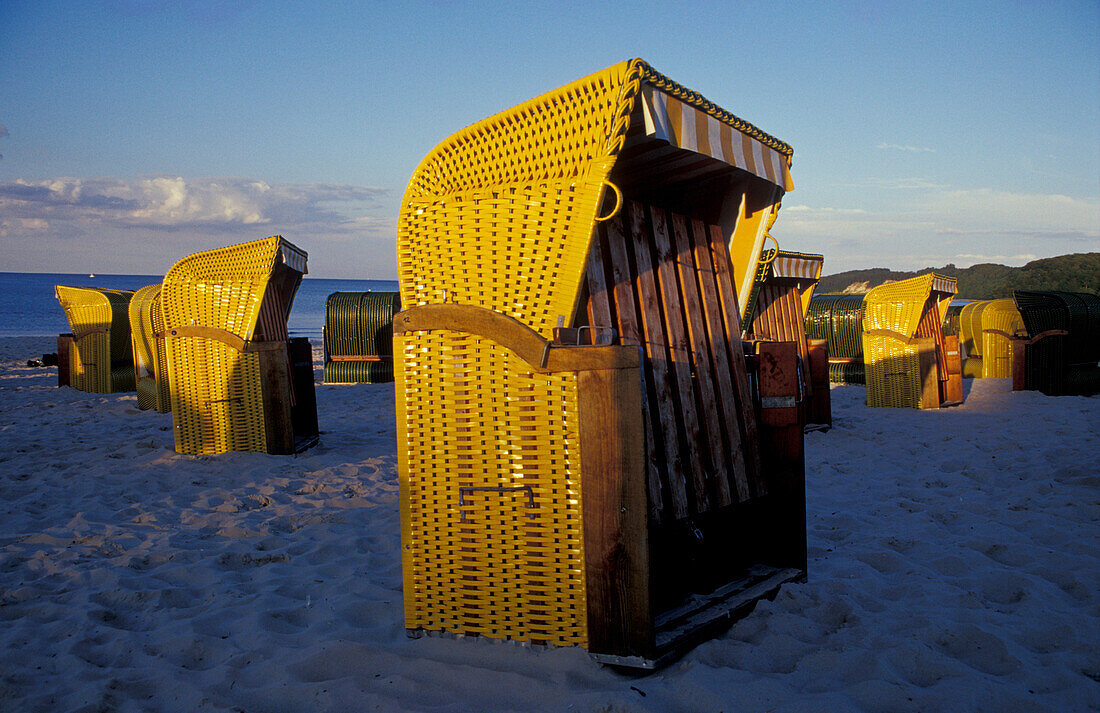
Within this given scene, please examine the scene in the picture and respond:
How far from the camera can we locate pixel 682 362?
349 centimetres

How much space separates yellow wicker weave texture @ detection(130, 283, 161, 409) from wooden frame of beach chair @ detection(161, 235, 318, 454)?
370 cm

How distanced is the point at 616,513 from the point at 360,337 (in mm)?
13964

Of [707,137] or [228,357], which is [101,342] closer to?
[228,357]

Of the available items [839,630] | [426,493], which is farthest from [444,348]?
[839,630]

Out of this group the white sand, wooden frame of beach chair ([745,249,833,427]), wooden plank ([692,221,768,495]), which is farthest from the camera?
wooden frame of beach chair ([745,249,833,427])

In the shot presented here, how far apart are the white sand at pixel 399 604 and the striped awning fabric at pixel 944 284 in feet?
13.7

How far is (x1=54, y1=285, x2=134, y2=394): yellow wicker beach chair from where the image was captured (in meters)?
12.6

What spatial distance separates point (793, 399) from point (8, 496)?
644 cm

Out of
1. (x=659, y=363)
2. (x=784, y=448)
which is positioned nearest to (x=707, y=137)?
(x=659, y=363)

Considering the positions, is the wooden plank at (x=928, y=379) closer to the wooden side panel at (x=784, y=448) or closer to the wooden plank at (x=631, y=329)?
the wooden side panel at (x=784, y=448)

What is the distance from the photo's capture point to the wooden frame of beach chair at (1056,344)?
38.0 feet

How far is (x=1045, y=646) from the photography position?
2836mm

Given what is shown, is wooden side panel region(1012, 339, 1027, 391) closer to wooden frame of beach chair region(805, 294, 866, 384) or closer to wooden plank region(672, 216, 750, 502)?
wooden frame of beach chair region(805, 294, 866, 384)

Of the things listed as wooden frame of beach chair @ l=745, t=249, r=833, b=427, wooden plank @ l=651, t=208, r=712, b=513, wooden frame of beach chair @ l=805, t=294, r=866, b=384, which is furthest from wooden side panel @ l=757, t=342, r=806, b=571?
wooden frame of beach chair @ l=805, t=294, r=866, b=384
